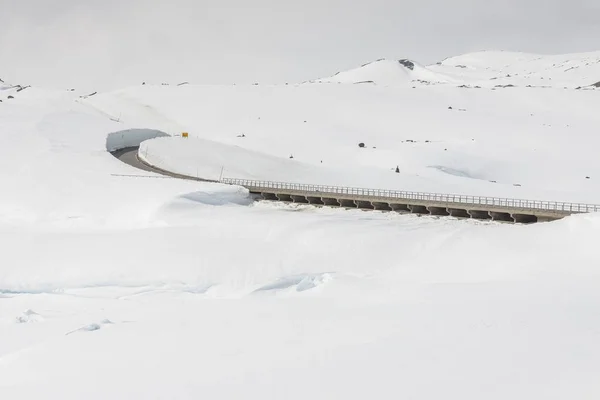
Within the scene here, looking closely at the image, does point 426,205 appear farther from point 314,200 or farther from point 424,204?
point 314,200

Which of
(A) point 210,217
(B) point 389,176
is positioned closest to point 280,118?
(B) point 389,176

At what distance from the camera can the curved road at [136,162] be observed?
58.8 metres

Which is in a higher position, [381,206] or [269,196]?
[269,196]

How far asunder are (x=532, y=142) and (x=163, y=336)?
78918 mm

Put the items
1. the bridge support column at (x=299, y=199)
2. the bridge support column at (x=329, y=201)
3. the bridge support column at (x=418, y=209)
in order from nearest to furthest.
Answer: the bridge support column at (x=418, y=209)
the bridge support column at (x=329, y=201)
the bridge support column at (x=299, y=199)

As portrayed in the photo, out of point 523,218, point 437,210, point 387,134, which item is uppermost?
point 387,134

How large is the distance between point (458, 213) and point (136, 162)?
1616 inches

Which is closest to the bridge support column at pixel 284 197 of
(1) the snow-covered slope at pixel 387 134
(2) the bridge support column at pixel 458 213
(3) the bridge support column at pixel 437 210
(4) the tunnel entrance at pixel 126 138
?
(3) the bridge support column at pixel 437 210

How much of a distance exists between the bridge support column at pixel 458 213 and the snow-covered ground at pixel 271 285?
195 centimetres

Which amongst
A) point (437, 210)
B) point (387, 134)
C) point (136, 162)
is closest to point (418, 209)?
point (437, 210)

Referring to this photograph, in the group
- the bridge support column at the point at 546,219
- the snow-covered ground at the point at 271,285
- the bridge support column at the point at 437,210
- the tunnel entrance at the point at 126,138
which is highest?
the tunnel entrance at the point at 126,138

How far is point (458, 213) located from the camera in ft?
142

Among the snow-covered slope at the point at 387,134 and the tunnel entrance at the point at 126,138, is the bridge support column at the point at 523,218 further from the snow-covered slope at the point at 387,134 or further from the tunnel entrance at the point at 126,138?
the tunnel entrance at the point at 126,138

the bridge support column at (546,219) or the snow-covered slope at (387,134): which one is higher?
the snow-covered slope at (387,134)
